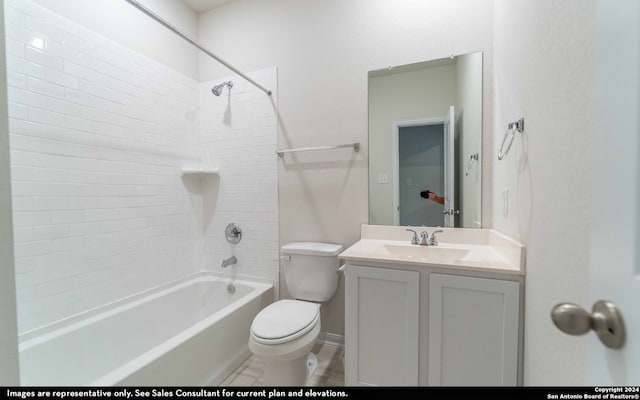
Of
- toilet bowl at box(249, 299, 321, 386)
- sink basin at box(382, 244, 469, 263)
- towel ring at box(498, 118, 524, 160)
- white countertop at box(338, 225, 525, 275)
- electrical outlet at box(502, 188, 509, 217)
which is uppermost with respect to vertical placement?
towel ring at box(498, 118, 524, 160)

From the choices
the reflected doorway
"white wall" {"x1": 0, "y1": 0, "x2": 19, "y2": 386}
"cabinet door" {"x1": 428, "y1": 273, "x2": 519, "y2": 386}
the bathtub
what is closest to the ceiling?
the reflected doorway

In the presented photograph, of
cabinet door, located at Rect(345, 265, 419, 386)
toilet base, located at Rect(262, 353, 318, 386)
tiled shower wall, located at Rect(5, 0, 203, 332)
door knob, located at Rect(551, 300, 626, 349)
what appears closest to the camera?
door knob, located at Rect(551, 300, 626, 349)

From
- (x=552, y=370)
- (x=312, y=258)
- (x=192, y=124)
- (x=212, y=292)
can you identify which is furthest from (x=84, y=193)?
(x=552, y=370)

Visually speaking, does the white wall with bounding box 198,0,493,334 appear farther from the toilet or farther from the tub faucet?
the tub faucet

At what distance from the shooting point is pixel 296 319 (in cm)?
148

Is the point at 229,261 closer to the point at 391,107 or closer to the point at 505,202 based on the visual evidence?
the point at 391,107

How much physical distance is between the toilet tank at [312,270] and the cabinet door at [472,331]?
76 cm

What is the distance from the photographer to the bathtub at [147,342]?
1.27 metres

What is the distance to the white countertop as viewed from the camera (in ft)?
→ 3.73

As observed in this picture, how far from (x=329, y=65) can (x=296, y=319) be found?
1.73m

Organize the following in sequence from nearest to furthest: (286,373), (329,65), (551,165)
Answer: (551,165) < (286,373) < (329,65)

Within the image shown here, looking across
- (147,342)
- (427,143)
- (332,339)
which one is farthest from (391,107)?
(147,342)

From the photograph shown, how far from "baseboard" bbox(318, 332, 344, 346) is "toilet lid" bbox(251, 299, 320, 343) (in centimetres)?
53
